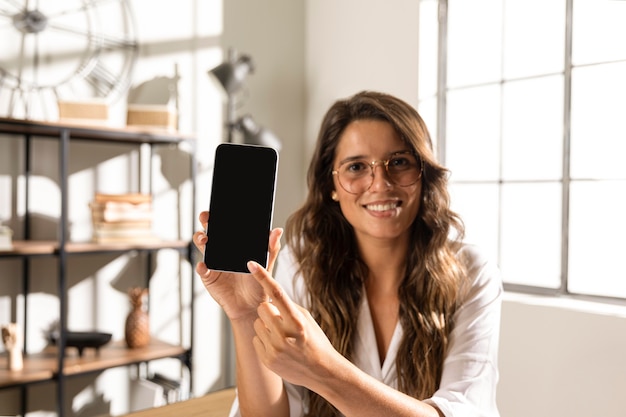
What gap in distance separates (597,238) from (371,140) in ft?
4.88

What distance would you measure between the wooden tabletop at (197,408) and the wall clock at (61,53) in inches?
62.9

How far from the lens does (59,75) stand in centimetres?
252

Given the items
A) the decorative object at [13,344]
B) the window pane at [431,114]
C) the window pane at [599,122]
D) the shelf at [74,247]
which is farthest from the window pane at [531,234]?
the decorative object at [13,344]

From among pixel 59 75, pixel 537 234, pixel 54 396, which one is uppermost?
pixel 59 75

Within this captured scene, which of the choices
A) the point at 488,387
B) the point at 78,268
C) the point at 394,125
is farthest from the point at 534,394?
the point at 78,268

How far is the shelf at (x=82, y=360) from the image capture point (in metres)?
2.09

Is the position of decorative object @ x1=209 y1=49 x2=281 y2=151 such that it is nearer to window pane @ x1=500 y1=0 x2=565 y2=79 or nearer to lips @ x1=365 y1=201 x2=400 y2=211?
window pane @ x1=500 y1=0 x2=565 y2=79

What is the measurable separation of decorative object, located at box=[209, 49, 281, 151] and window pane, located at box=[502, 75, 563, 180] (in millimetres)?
1135

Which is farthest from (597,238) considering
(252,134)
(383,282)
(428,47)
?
(252,134)

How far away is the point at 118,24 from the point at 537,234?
86.1 inches

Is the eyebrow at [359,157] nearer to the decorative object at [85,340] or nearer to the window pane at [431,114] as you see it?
the decorative object at [85,340]

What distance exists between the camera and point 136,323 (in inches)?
97.8

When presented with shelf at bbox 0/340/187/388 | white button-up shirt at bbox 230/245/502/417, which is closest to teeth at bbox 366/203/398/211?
white button-up shirt at bbox 230/245/502/417

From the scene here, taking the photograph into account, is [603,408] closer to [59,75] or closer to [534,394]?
[534,394]
